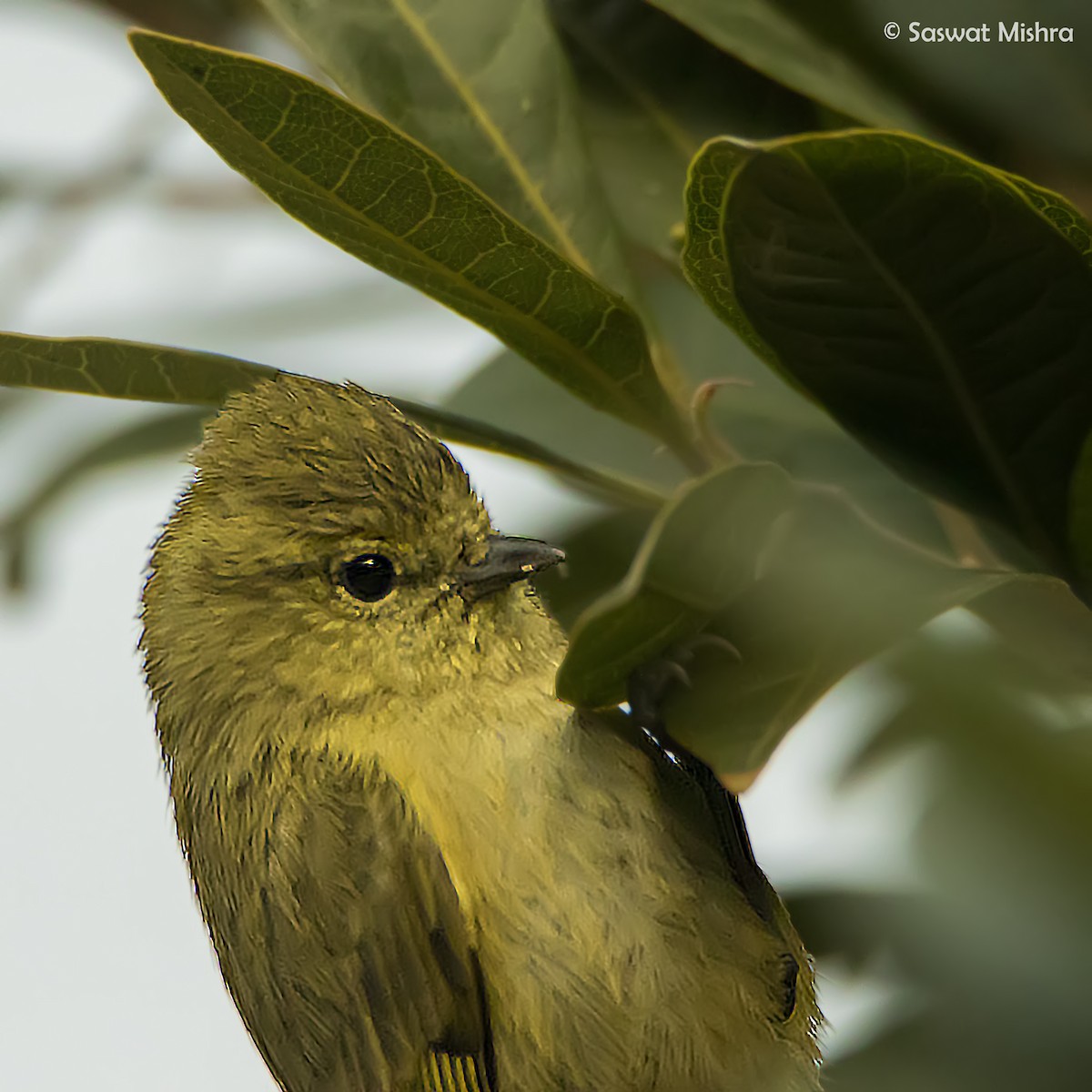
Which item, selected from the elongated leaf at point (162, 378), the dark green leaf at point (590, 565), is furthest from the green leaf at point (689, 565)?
the dark green leaf at point (590, 565)

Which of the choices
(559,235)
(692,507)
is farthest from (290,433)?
(692,507)

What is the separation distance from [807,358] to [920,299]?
0.11 m

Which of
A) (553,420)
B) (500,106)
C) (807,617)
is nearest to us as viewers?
(807,617)

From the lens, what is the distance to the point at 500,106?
5.27 ft

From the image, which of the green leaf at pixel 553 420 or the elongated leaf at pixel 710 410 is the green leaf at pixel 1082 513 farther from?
the green leaf at pixel 553 420

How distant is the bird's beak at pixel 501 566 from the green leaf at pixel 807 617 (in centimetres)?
50

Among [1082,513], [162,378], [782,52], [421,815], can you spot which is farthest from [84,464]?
[1082,513]

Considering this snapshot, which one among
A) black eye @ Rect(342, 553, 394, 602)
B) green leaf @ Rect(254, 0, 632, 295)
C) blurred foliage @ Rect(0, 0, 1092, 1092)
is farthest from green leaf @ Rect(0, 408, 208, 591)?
green leaf @ Rect(254, 0, 632, 295)

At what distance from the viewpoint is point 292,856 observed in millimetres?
1755

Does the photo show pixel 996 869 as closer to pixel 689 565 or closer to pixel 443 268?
pixel 689 565

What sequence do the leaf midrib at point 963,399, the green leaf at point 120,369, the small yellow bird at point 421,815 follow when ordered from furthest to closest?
1. the small yellow bird at point 421,815
2. the green leaf at point 120,369
3. the leaf midrib at point 963,399

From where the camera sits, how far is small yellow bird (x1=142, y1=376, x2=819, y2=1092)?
166cm

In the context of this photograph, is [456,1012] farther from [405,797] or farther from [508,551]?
[508,551]

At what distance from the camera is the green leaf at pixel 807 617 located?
102 centimetres
